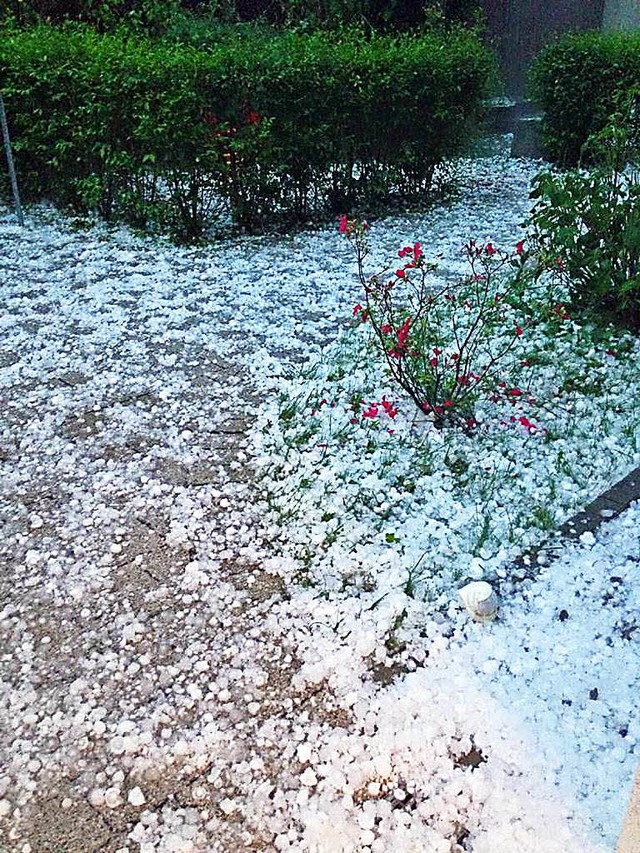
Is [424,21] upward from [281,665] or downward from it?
upward

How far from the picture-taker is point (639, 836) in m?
1.07

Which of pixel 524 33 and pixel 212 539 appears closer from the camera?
pixel 212 539

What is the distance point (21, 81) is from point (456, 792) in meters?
4.73

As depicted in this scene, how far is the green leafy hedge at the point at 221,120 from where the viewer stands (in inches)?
172

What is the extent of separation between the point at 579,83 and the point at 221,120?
3.43 m

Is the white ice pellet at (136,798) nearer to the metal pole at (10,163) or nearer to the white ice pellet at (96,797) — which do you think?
the white ice pellet at (96,797)

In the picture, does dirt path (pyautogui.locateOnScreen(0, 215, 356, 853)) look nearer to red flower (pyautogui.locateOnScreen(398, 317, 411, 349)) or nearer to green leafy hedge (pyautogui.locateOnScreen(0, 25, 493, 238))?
red flower (pyautogui.locateOnScreen(398, 317, 411, 349))

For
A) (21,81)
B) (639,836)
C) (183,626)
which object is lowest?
(183,626)

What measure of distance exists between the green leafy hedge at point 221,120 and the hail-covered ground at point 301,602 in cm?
149

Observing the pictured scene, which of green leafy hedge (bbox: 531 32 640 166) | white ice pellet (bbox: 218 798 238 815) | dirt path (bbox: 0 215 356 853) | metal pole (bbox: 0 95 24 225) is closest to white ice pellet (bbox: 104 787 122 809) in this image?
dirt path (bbox: 0 215 356 853)

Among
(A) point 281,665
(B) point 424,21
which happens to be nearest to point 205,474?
(A) point 281,665

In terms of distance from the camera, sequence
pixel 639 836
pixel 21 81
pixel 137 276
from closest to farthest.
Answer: pixel 639 836
pixel 137 276
pixel 21 81

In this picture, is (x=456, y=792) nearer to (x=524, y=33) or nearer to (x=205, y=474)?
(x=205, y=474)

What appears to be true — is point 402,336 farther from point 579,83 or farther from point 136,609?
point 579,83
